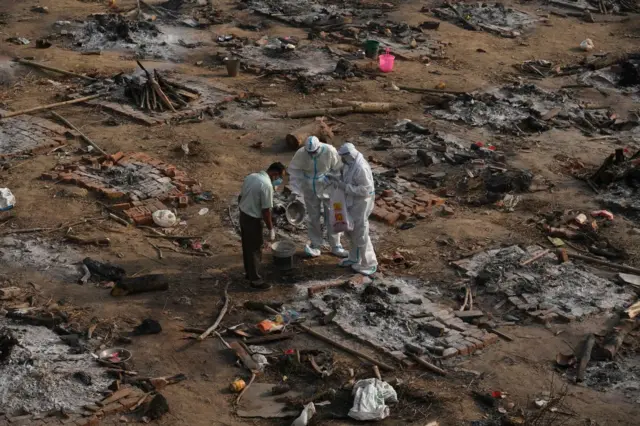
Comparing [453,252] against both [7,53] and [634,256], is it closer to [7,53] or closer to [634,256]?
[634,256]

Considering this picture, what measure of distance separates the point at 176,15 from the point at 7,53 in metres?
4.51

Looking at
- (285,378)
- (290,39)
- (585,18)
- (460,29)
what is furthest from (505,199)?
(585,18)

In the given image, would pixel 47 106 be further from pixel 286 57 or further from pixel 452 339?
pixel 452 339

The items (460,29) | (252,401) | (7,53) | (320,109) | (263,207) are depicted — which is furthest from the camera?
(460,29)

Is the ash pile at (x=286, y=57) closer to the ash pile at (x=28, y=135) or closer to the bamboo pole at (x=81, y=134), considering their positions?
the bamboo pole at (x=81, y=134)

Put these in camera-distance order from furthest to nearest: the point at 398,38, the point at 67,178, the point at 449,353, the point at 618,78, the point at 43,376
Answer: the point at 398,38
the point at 618,78
the point at 67,178
the point at 449,353
the point at 43,376

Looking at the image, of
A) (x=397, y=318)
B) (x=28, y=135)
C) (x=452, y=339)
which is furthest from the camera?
(x=28, y=135)

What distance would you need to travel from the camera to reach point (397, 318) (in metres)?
10.4

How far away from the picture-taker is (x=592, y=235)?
12.8 meters

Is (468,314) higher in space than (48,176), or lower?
higher

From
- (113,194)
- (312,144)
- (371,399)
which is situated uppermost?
(312,144)

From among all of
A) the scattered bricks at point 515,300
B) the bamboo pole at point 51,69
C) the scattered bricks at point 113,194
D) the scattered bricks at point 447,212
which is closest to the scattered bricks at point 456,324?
the scattered bricks at point 515,300

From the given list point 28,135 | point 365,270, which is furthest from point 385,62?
point 365,270

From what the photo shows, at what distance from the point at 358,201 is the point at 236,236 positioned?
1927 mm
